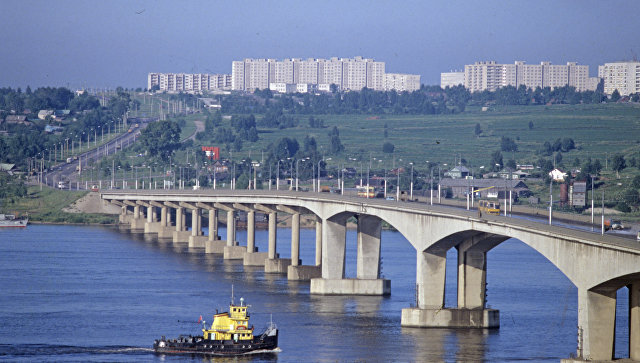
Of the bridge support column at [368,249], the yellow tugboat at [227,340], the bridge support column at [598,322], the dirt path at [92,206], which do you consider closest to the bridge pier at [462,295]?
the yellow tugboat at [227,340]

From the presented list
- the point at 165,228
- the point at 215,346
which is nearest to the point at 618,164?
the point at 165,228

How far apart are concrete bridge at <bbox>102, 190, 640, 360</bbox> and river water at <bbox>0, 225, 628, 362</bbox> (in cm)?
174

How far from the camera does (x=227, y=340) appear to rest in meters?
72.1

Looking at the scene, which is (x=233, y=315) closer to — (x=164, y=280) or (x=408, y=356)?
(x=408, y=356)

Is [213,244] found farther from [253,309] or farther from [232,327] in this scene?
[232,327]

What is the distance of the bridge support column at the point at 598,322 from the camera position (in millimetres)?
59781

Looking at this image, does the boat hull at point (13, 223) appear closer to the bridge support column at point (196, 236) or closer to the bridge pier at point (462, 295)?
the bridge support column at point (196, 236)

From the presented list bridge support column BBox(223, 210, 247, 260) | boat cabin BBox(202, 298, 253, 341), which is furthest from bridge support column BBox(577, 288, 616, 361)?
Answer: bridge support column BBox(223, 210, 247, 260)

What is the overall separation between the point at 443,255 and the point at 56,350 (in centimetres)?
2686

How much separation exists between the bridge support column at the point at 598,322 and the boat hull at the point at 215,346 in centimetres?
1918

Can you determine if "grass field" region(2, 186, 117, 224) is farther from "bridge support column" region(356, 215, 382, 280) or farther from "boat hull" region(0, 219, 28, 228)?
"bridge support column" region(356, 215, 382, 280)

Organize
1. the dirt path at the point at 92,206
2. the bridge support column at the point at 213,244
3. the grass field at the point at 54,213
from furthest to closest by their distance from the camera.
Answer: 1. the dirt path at the point at 92,206
2. the grass field at the point at 54,213
3. the bridge support column at the point at 213,244

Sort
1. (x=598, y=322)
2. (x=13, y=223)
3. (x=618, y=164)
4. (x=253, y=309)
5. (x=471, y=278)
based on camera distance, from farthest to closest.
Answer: (x=618, y=164) → (x=13, y=223) → (x=253, y=309) → (x=471, y=278) → (x=598, y=322)

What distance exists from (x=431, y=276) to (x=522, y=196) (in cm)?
8753
